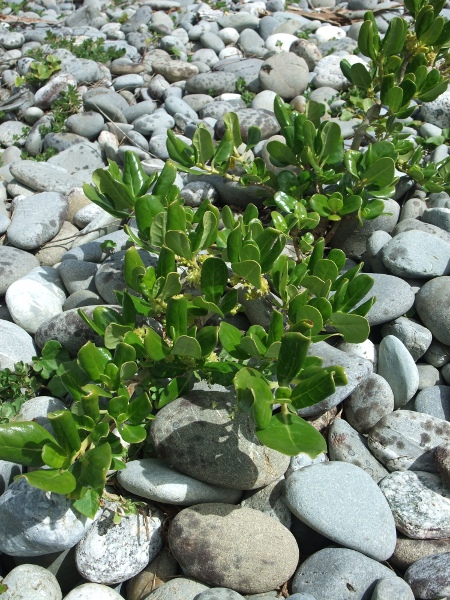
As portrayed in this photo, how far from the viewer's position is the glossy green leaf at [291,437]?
1.95 metres

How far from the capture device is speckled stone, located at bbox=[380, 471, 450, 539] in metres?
2.45

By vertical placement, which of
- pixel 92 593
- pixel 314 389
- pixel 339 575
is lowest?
pixel 92 593

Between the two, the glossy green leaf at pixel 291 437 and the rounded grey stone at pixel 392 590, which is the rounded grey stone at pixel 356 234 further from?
the rounded grey stone at pixel 392 590

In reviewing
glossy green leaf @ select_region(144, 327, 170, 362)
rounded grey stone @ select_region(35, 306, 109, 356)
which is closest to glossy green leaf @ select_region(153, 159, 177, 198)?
rounded grey stone @ select_region(35, 306, 109, 356)

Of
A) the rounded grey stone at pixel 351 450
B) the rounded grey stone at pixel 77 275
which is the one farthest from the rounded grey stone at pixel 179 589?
the rounded grey stone at pixel 77 275

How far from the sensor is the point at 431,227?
361 cm

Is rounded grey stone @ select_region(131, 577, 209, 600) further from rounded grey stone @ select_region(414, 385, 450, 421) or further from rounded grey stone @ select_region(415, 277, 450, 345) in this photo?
rounded grey stone @ select_region(415, 277, 450, 345)

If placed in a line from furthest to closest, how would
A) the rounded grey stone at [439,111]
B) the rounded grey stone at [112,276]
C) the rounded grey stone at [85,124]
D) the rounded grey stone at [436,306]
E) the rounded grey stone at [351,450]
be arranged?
the rounded grey stone at [85,124]
the rounded grey stone at [439,111]
the rounded grey stone at [112,276]
the rounded grey stone at [436,306]
the rounded grey stone at [351,450]

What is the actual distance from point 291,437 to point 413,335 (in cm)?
129

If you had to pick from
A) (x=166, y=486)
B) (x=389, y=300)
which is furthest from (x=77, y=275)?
(x=389, y=300)

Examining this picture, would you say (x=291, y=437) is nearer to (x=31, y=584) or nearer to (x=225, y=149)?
(x=31, y=584)

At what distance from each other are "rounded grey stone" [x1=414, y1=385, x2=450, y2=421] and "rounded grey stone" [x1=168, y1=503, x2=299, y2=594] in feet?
3.12

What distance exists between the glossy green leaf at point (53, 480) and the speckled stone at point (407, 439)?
1401mm

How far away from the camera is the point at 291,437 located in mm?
2018
